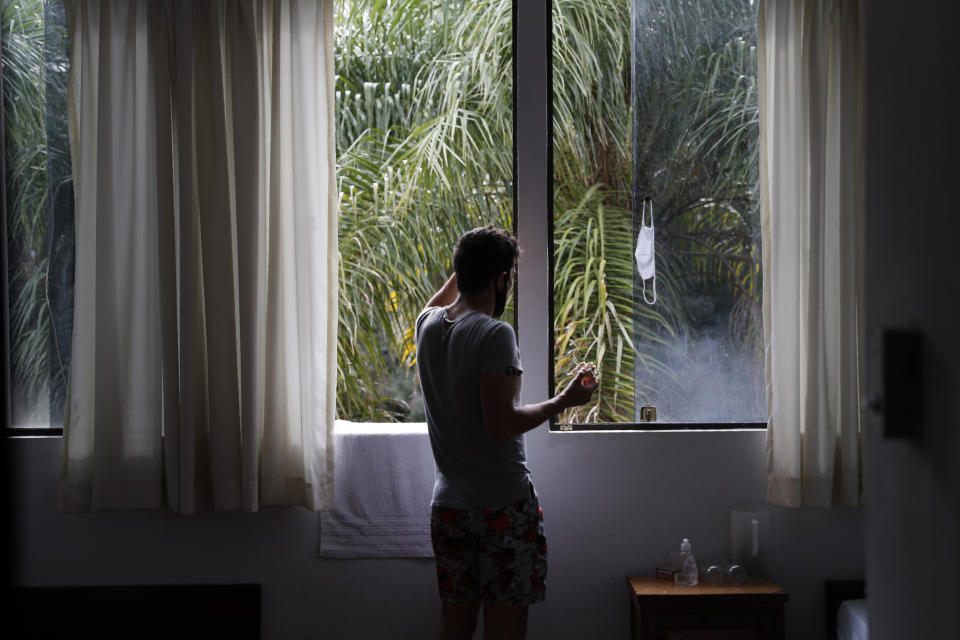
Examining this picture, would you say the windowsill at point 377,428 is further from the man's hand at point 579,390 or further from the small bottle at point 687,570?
the small bottle at point 687,570

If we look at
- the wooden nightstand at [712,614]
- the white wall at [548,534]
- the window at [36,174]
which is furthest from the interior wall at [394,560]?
the window at [36,174]

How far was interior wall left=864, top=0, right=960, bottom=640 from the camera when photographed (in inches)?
42.2

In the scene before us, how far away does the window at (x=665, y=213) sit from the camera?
283 cm

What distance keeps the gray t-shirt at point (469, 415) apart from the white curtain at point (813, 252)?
1.10m

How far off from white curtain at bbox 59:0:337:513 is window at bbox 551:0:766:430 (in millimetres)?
884

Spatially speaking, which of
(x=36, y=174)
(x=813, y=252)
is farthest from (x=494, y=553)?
(x=36, y=174)

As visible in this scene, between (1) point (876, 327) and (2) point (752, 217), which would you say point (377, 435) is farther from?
(1) point (876, 327)

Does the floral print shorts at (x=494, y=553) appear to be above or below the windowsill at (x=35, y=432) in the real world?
below

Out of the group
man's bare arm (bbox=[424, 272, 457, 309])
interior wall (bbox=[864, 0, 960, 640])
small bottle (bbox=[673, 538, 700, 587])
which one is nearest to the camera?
interior wall (bbox=[864, 0, 960, 640])

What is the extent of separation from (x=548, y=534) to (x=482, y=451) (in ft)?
2.72

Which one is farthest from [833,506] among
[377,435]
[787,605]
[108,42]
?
[108,42]

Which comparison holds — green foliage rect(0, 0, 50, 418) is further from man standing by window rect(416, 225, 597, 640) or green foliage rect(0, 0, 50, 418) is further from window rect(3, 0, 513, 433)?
man standing by window rect(416, 225, 597, 640)

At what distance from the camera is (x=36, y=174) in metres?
2.76

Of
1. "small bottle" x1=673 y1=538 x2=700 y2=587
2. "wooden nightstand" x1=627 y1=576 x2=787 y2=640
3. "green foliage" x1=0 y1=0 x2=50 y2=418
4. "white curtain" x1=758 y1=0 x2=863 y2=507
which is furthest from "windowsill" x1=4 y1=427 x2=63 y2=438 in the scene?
"white curtain" x1=758 y1=0 x2=863 y2=507
